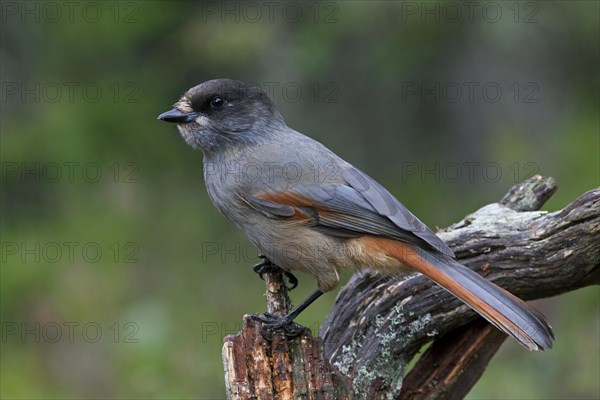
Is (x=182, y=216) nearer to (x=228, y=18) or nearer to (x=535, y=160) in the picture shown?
(x=228, y=18)

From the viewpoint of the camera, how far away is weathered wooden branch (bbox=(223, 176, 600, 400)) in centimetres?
473

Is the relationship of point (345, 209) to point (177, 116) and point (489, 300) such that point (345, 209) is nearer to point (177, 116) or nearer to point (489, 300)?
point (489, 300)

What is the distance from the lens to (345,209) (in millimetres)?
4988

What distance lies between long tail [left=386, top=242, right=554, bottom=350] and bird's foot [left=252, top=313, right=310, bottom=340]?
0.74 m

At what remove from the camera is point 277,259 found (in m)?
5.03

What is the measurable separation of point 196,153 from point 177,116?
4.43 meters

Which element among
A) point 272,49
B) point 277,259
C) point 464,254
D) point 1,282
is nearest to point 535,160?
point 272,49

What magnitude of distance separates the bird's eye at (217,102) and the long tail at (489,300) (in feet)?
5.12
